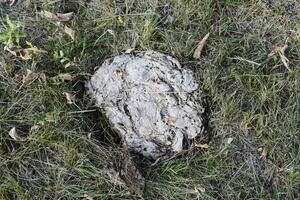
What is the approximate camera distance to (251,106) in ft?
8.15

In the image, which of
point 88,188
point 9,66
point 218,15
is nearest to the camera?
point 88,188

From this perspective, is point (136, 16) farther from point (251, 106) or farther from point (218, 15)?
point (251, 106)

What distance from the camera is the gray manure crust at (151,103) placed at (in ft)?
8.00

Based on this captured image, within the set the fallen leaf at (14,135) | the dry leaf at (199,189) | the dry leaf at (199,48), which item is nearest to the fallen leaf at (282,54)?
the dry leaf at (199,48)

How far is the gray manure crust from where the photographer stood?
2439mm

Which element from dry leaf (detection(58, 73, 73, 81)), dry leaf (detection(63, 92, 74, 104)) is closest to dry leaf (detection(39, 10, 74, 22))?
dry leaf (detection(58, 73, 73, 81))

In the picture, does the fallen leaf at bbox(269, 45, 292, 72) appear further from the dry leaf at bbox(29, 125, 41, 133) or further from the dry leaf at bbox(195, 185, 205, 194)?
the dry leaf at bbox(29, 125, 41, 133)

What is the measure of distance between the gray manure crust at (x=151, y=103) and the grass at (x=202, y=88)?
67 mm

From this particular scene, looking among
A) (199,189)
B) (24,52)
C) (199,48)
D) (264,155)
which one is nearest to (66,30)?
(24,52)

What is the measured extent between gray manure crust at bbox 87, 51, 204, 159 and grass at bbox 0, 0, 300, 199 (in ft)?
0.22

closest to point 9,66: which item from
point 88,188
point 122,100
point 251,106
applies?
point 122,100

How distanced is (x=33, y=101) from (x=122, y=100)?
48 cm

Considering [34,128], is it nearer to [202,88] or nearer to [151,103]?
[151,103]

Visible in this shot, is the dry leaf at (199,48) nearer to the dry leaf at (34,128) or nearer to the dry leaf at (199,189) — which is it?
the dry leaf at (199,189)
